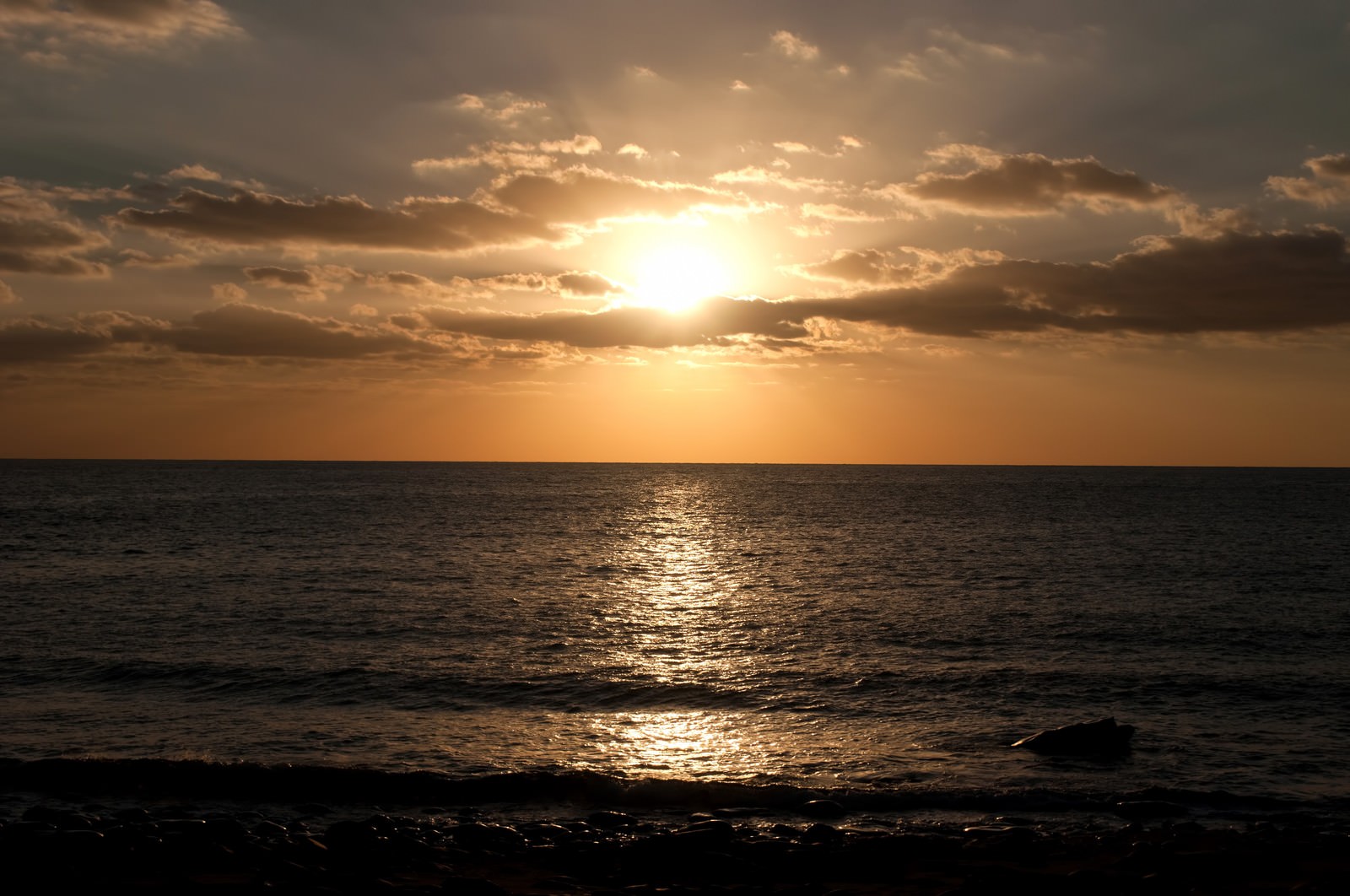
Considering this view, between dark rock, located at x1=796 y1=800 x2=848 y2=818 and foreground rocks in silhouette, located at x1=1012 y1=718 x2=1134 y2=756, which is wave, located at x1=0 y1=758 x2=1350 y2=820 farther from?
foreground rocks in silhouette, located at x1=1012 y1=718 x2=1134 y2=756

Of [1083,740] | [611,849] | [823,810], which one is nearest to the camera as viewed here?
[611,849]

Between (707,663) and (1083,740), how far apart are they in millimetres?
14222

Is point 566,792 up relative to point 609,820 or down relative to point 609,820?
down

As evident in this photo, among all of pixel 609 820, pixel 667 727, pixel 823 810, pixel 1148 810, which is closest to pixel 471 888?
pixel 609 820

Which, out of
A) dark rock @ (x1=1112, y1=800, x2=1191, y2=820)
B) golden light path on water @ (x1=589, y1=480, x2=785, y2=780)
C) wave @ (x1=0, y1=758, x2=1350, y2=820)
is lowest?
golden light path on water @ (x1=589, y1=480, x2=785, y2=780)

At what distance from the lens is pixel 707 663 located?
112ft

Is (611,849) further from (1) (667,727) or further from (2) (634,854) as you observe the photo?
(1) (667,727)

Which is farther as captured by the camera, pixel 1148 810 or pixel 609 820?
pixel 1148 810

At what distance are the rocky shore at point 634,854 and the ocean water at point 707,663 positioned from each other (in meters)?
2.26

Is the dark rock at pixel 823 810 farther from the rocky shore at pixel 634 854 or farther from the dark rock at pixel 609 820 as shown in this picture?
the dark rock at pixel 609 820

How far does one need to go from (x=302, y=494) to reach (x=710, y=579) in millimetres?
129454

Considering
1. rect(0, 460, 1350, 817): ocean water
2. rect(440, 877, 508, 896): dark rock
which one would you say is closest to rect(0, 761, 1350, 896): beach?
rect(440, 877, 508, 896): dark rock

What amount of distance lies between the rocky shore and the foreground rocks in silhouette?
4.59 m

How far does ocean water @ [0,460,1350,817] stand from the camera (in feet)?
72.7
